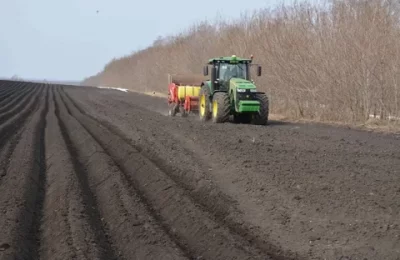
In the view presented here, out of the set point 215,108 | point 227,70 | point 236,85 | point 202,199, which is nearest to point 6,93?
point 227,70

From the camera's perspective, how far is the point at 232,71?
60.8 ft

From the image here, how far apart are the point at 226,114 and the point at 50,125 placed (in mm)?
5670

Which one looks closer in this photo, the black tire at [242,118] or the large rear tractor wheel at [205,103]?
the black tire at [242,118]

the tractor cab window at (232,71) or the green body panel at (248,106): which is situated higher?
the tractor cab window at (232,71)

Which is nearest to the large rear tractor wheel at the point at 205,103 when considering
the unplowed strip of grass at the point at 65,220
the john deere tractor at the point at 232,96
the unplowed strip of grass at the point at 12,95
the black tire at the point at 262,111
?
the john deere tractor at the point at 232,96

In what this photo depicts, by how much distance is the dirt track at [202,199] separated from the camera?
5.82 meters

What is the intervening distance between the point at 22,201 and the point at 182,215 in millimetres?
2300

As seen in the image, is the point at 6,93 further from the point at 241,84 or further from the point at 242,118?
the point at 241,84

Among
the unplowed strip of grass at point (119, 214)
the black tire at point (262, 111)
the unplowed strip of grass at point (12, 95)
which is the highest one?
the black tire at point (262, 111)

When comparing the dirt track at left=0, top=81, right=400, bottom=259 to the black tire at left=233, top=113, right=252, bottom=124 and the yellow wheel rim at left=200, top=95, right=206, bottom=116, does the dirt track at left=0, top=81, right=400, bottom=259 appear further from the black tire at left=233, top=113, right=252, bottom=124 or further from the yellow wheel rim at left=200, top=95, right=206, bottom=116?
the yellow wheel rim at left=200, top=95, right=206, bottom=116

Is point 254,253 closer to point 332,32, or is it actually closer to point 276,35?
point 332,32

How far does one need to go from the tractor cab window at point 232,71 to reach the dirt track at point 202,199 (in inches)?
201

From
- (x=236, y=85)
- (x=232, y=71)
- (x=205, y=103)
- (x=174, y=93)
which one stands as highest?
(x=232, y=71)

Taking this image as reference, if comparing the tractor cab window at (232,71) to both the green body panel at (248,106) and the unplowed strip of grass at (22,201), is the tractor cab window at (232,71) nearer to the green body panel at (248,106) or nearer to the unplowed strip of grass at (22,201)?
the green body panel at (248,106)
